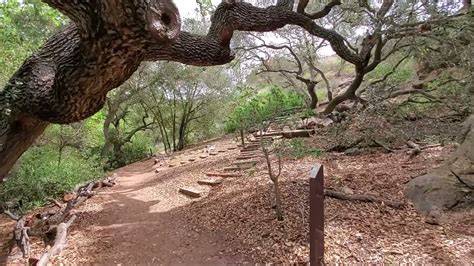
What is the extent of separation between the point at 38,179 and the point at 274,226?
18.6 feet

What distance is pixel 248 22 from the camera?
3.84 meters

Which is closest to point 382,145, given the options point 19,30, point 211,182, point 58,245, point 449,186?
point 449,186

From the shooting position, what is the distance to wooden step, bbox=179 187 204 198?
18.3ft

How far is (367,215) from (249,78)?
42.8 ft

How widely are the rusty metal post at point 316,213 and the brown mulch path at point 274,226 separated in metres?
0.82

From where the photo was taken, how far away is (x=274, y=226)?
349cm

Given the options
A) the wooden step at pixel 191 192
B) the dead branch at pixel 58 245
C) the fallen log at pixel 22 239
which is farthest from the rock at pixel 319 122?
the fallen log at pixel 22 239

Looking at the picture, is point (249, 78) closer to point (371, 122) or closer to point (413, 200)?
point (371, 122)

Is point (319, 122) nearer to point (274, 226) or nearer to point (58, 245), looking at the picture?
point (274, 226)

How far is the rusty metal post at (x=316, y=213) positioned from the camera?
194 cm

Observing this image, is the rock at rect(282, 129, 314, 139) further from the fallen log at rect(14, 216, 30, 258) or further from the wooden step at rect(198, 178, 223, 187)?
the fallen log at rect(14, 216, 30, 258)

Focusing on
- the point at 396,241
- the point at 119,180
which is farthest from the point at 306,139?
the point at 119,180

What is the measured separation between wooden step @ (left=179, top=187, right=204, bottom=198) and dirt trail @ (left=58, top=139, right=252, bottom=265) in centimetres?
10

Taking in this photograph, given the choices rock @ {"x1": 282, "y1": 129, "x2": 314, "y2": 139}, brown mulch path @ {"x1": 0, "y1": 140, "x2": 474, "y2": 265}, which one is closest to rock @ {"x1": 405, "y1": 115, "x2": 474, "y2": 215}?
brown mulch path @ {"x1": 0, "y1": 140, "x2": 474, "y2": 265}
